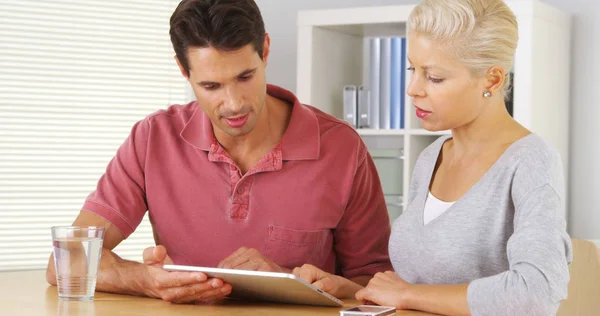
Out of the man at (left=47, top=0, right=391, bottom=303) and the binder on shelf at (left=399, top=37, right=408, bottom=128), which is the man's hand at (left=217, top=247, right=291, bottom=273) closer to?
the man at (left=47, top=0, right=391, bottom=303)

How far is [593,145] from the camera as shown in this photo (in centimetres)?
352

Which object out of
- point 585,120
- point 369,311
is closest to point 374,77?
point 585,120

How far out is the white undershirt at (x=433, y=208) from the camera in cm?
168

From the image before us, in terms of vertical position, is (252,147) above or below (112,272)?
above

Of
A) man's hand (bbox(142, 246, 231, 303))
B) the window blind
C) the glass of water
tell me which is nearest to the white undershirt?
man's hand (bbox(142, 246, 231, 303))

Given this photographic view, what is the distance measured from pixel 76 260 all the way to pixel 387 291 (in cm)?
58

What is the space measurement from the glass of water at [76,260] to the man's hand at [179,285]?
0.39ft

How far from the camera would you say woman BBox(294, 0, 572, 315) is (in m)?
1.48

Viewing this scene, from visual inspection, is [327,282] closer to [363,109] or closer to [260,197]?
[260,197]

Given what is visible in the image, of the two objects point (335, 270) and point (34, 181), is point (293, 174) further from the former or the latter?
point (34, 181)

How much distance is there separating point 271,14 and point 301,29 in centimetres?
53

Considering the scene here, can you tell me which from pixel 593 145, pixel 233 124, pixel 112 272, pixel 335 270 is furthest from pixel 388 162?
pixel 112 272

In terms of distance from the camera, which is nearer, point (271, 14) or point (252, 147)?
point (252, 147)

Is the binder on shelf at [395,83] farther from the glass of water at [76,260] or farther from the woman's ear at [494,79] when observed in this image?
the glass of water at [76,260]
